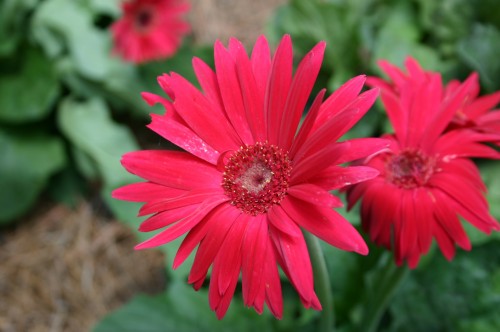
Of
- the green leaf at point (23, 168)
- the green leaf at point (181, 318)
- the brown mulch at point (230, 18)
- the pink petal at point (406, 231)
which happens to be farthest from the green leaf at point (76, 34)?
the pink petal at point (406, 231)

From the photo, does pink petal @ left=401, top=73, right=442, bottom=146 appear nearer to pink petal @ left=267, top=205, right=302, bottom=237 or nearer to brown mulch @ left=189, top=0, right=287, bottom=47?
pink petal @ left=267, top=205, right=302, bottom=237

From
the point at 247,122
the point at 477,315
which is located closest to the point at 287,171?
the point at 247,122

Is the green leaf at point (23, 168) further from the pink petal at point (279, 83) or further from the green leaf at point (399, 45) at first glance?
the pink petal at point (279, 83)

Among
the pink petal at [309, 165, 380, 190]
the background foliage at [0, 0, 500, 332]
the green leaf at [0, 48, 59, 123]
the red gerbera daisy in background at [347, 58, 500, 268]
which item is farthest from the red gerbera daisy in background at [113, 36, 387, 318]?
the green leaf at [0, 48, 59, 123]

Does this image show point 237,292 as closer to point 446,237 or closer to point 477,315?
point 477,315

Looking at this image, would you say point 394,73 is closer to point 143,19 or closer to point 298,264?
point 298,264

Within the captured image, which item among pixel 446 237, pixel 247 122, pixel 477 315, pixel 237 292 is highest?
pixel 247 122
